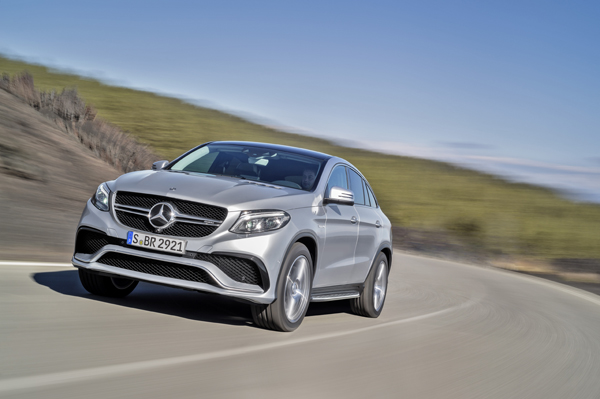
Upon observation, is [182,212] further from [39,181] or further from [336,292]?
[39,181]

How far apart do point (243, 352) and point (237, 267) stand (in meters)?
0.73

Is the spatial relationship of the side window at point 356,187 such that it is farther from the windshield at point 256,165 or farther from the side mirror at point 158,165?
the side mirror at point 158,165

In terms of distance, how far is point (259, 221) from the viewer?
6.00 metres

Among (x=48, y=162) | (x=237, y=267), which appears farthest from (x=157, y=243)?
(x=48, y=162)

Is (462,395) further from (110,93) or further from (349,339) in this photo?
(110,93)

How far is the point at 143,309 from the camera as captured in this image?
21.7 ft

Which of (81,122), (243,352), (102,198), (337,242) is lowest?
(243,352)

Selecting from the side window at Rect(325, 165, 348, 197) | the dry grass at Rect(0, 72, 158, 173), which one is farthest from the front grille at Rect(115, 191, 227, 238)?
the dry grass at Rect(0, 72, 158, 173)

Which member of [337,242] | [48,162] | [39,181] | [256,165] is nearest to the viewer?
[337,242]

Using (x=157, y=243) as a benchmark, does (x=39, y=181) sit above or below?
below

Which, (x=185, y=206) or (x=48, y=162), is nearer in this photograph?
(x=185, y=206)

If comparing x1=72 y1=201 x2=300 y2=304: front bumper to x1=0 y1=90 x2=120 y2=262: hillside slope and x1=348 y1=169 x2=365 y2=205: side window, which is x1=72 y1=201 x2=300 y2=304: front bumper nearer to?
x1=348 y1=169 x2=365 y2=205: side window

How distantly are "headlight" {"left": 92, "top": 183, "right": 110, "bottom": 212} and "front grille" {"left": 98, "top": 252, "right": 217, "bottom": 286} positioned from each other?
47 cm

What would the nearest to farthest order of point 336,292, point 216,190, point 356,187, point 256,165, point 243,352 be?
point 243,352
point 216,190
point 256,165
point 336,292
point 356,187
